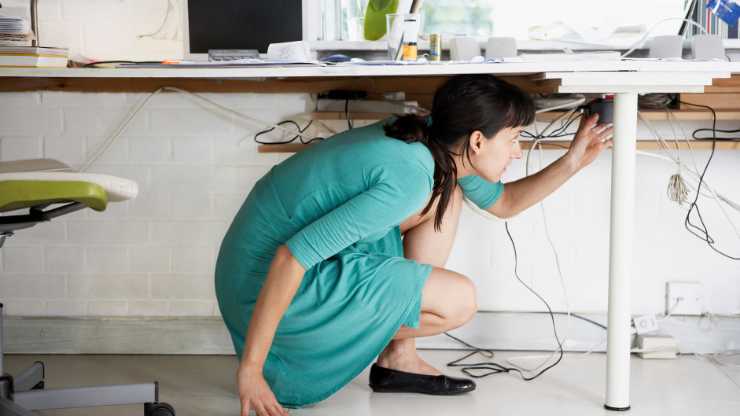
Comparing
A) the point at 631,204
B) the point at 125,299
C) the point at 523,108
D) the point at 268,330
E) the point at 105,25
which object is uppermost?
the point at 105,25

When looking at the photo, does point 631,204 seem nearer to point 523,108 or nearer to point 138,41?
point 523,108

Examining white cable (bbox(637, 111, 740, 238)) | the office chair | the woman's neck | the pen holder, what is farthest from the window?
the office chair

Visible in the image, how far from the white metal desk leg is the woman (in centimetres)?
17

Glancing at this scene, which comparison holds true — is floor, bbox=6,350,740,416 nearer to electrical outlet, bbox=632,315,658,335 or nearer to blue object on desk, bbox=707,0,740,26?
electrical outlet, bbox=632,315,658,335

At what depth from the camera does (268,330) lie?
1.75 metres

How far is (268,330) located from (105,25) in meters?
1.31

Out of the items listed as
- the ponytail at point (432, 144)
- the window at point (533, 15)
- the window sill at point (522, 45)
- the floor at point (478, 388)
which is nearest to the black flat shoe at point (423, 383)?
the floor at point (478, 388)

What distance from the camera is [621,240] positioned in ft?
6.63

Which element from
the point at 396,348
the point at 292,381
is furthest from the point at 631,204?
the point at 292,381

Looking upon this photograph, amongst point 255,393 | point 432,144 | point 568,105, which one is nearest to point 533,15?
point 568,105

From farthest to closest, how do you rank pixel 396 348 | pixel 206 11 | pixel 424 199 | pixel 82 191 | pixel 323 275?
pixel 206 11 < pixel 396 348 < pixel 323 275 < pixel 424 199 < pixel 82 191

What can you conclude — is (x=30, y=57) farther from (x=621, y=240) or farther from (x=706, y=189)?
(x=706, y=189)

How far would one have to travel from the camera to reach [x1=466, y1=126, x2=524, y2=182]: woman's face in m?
Result: 1.91

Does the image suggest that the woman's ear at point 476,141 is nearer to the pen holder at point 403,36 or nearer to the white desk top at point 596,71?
the white desk top at point 596,71
